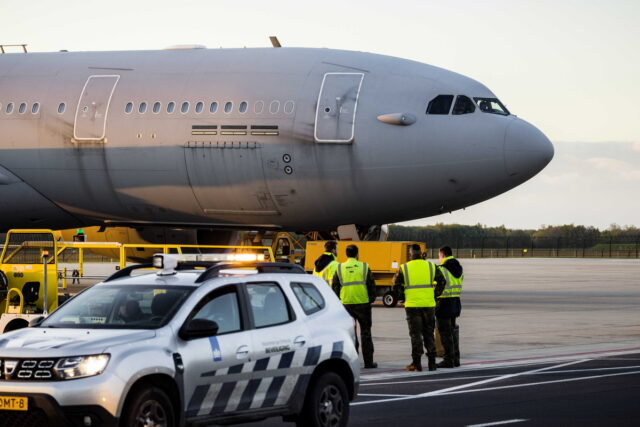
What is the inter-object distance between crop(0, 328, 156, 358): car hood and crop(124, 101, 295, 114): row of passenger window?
58.8ft

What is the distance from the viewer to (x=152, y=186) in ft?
101

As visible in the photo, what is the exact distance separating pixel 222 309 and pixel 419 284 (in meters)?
7.67

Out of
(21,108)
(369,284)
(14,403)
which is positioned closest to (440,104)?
(369,284)

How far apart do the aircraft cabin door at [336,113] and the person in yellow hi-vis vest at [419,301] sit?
9498 millimetres

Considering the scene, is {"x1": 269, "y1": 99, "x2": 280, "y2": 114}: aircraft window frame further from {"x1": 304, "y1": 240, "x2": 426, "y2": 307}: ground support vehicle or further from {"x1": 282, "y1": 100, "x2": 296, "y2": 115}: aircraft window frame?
{"x1": 304, "y1": 240, "x2": 426, "y2": 307}: ground support vehicle

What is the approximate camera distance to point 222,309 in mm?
11914

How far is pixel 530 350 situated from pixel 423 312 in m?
3.60

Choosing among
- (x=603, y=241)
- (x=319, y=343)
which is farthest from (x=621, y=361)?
(x=603, y=241)

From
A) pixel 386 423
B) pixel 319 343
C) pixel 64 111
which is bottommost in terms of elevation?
pixel 386 423

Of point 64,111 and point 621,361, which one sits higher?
point 64,111

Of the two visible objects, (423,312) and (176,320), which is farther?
(423,312)

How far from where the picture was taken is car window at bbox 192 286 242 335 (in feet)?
38.5

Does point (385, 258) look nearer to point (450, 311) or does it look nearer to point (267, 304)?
point (450, 311)

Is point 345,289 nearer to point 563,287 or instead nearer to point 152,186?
point 152,186
